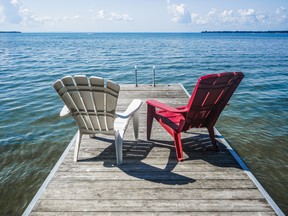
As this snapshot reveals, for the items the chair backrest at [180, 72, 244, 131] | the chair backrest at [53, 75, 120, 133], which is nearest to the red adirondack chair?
the chair backrest at [180, 72, 244, 131]

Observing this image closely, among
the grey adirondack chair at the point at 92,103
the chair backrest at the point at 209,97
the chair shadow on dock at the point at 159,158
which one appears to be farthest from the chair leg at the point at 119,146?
the chair backrest at the point at 209,97

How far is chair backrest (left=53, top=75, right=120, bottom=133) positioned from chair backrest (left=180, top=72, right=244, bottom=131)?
4.10ft

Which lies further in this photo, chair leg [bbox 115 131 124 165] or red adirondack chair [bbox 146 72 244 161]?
chair leg [bbox 115 131 124 165]

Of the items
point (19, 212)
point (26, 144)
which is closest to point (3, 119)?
point (26, 144)

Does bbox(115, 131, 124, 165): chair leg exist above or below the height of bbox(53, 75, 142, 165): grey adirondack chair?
below

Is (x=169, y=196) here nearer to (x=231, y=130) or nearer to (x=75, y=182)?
(x=75, y=182)

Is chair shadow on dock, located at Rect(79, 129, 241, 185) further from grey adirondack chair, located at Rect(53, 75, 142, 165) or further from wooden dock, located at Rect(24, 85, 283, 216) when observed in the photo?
grey adirondack chair, located at Rect(53, 75, 142, 165)

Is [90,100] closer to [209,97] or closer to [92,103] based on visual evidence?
[92,103]

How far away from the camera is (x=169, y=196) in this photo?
3.11 m

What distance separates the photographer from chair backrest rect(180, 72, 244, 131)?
355 cm

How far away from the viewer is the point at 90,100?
369cm

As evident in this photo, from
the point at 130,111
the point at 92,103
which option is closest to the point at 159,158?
the point at 130,111

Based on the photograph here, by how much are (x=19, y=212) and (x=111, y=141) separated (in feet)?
6.74

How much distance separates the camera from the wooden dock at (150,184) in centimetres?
289
